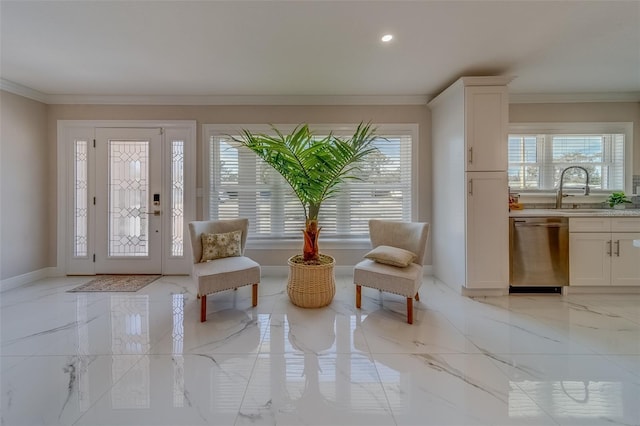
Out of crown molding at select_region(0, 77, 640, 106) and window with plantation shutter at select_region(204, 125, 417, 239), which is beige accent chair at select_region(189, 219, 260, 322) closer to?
window with plantation shutter at select_region(204, 125, 417, 239)

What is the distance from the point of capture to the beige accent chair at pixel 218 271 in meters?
2.50

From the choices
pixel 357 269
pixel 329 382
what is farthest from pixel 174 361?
pixel 357 269

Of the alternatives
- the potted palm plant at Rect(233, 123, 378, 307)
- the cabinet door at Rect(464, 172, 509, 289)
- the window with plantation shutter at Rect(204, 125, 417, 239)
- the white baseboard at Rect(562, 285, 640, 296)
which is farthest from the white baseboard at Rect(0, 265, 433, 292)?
the white baseboard at Rect(562, 285, 640, 296)

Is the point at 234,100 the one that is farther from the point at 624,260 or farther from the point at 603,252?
the point at 624,260

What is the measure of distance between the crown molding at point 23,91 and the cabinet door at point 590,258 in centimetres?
665

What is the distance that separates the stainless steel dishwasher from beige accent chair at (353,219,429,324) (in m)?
1.06

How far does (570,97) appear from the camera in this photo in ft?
11.8

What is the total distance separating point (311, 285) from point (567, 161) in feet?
12.7

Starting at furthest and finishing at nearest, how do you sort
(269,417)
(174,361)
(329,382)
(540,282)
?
(540,282)
(174,361)
(329,382)
(269,417)

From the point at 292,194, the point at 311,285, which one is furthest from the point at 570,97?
the point at 311,285

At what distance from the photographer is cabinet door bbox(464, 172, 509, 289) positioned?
9.63 feet

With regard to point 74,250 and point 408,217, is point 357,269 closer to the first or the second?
point 408,217

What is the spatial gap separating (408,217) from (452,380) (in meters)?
2.43

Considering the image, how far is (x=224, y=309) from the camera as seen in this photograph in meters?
2.72
